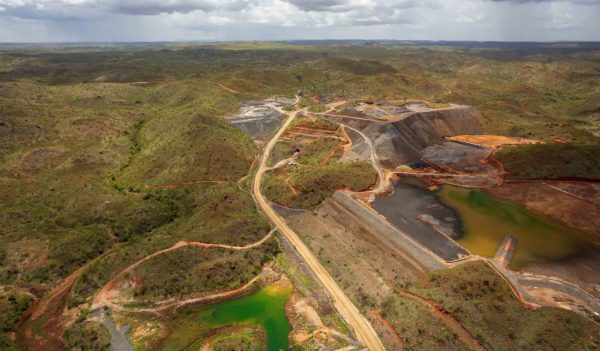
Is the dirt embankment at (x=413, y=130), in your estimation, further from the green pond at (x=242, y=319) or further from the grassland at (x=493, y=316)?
the green pond at (x=242, y=319)

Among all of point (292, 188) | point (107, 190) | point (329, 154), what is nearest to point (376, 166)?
point (329, 154)

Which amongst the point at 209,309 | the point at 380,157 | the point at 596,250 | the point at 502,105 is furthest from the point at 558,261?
the point at 502,105

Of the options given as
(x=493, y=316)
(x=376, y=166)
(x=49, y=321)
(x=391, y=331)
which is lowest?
(x=49, y=321)

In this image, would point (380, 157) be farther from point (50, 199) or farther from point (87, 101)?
point (87, 101)

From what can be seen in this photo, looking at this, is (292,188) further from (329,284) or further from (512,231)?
(512,231)

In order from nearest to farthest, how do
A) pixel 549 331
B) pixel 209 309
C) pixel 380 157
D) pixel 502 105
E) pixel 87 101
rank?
1. pixel 549 331
2. pixel 209 309
3. pixel 380 157
4. pixel 87 101
5. pixel 502 105

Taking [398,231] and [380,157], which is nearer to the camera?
[398,231]
